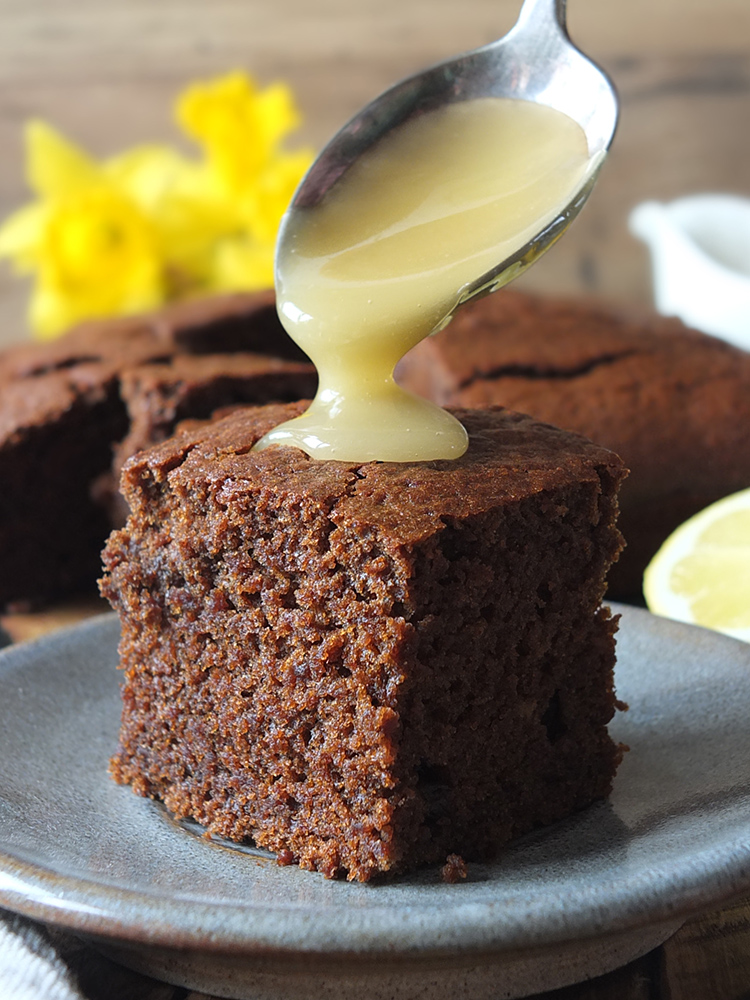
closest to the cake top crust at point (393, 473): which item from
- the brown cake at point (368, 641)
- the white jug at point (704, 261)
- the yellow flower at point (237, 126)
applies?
the brown cake at point (368, 641)

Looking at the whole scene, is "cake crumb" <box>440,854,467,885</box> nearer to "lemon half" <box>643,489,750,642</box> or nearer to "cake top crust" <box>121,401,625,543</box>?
"cake top crust" <box>121,401,625,543</box>

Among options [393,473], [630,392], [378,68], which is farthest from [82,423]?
[378,68]

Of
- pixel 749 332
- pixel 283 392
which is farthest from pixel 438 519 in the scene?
pixel 749 332

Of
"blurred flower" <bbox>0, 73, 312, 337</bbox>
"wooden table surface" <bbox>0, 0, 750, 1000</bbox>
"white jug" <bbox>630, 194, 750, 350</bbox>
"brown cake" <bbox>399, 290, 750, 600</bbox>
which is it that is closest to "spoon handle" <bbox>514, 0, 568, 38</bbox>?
"brown cake" <bbox>399, 290, 750, 600</bbox>

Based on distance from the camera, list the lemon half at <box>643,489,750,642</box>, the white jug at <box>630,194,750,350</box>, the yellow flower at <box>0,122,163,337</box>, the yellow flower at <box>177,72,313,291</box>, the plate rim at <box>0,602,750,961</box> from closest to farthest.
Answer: the plate rim at <box>0,602,750,961</box> < the lemon half at <box>643,489,750,642</box> < the white jug at <box>630,194,750,350</box> < the yellow flower at <box>0,122,163,337</box> < the yellow flower at <box>177,72,313,291</box>

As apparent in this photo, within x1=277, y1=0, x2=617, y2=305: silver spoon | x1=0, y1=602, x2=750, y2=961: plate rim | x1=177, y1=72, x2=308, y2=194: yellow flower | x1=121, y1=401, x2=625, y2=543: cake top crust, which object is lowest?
x1=0, y1=602, x2=750, y2=961: plate rim

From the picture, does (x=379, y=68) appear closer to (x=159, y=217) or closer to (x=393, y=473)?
(x=159, y=217)
